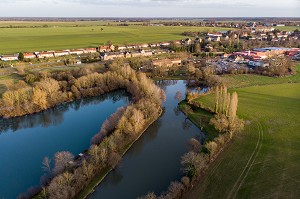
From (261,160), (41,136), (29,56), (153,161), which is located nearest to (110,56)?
(29,56)

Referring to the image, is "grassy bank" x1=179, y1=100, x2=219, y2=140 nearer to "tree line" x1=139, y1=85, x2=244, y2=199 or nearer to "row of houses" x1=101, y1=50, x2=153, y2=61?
"tree line" x1=139, y1=85, x2=244, y2=199

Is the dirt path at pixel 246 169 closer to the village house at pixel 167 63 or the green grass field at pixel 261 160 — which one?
the green grass field at pixel 261 160

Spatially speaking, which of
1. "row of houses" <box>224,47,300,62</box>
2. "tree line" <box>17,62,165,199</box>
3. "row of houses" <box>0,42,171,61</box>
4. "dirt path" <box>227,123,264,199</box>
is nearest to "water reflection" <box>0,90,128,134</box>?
"tree line" <box>17,62,165,199</box>

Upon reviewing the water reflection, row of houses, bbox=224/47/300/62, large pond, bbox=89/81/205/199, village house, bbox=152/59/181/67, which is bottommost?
large pond, bbox=89/81/205/199

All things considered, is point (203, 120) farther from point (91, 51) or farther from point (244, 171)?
point (91, 51)

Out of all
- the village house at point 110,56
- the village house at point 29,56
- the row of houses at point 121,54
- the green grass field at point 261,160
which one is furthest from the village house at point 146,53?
the green grass field at point 261,160

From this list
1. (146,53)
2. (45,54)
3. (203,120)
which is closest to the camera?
(203,120)

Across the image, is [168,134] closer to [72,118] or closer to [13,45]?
[72,118]
